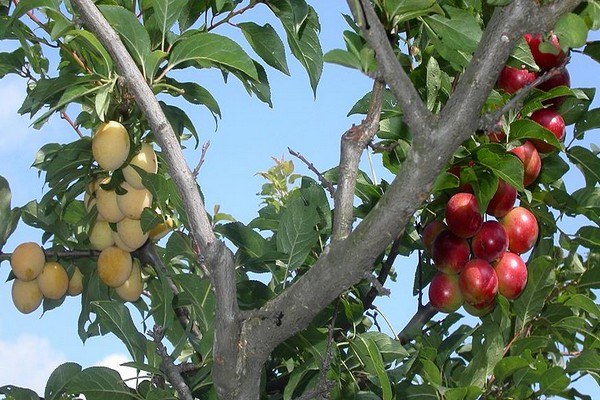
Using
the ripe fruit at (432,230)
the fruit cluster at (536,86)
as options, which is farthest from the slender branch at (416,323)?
the fruit cluster at (536,86)

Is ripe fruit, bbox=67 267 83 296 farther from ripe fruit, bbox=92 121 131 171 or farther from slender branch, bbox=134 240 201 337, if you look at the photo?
ripe fruit, bbox=92 121 131 171

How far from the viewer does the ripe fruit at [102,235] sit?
82.6 inches

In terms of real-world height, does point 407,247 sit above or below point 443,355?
above

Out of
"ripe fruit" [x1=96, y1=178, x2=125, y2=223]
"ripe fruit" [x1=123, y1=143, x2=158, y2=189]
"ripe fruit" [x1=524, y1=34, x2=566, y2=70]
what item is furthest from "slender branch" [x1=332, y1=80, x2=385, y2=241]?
"ripe fruit" [x1=96, y1=178, x2=125, y2=223]

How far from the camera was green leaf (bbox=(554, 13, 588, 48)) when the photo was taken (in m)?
1.27

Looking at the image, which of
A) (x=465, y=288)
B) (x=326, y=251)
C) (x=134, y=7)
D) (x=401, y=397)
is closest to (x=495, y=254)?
(x=465, y=288)

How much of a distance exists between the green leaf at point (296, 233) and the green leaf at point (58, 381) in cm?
65

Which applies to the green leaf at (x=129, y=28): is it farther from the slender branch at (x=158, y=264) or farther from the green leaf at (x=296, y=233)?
the slender branch at (x=158, y=264)

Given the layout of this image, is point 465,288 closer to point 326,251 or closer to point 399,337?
point 399,337

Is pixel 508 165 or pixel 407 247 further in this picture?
pixel 407 247

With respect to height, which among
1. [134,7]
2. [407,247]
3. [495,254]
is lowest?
[495,254]

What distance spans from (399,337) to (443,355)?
0.57 ft

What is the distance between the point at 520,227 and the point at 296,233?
517mm

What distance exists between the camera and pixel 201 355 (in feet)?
5.80
